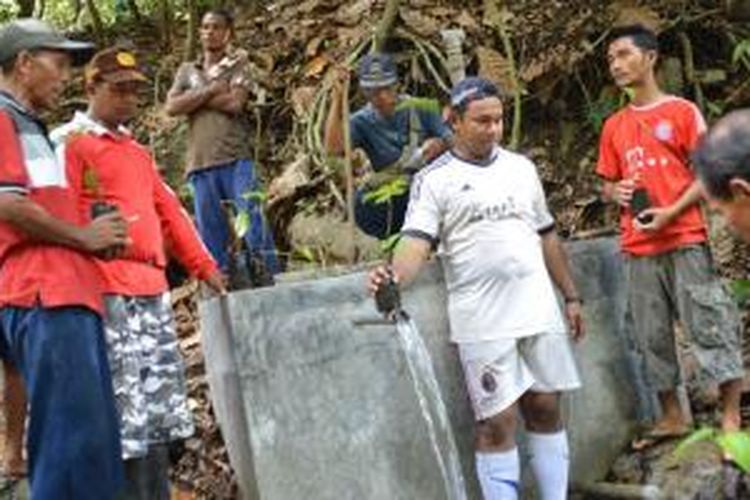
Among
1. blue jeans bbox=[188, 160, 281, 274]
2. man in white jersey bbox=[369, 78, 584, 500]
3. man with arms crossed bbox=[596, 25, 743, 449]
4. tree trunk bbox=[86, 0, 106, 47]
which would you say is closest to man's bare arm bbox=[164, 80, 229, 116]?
blue jeans bbox=[188, 160, 281, 274]

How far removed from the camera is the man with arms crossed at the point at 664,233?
18.6 feet

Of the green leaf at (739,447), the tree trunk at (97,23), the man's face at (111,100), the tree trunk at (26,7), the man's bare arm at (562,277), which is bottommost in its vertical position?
the green leaf at (739,447)

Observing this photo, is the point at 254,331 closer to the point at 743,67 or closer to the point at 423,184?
the point at 423,184

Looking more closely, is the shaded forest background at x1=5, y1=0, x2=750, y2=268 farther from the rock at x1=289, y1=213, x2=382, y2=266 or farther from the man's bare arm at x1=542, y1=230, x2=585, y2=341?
the man's bare arm at x1=542, y1=230, x2=585, y2=341

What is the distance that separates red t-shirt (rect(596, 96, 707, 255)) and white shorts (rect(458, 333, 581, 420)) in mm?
765

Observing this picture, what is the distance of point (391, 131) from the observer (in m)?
6.84

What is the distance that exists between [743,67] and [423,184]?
4260 millimetres

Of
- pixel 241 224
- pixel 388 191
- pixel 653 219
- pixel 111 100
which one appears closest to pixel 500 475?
pixel 653 219

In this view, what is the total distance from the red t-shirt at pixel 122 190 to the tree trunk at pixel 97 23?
6.78 m

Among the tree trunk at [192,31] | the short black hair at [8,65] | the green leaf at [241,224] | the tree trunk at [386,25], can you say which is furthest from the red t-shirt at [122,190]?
the tree trunk at [192,31]

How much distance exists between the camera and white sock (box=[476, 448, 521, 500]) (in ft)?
17.5

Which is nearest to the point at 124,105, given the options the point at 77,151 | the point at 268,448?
the point at 77,151

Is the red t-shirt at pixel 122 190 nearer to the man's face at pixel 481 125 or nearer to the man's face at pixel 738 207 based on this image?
the man's face at pixel 481 125

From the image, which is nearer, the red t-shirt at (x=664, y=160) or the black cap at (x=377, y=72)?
the red t-shirt at (x=664, y=160)
